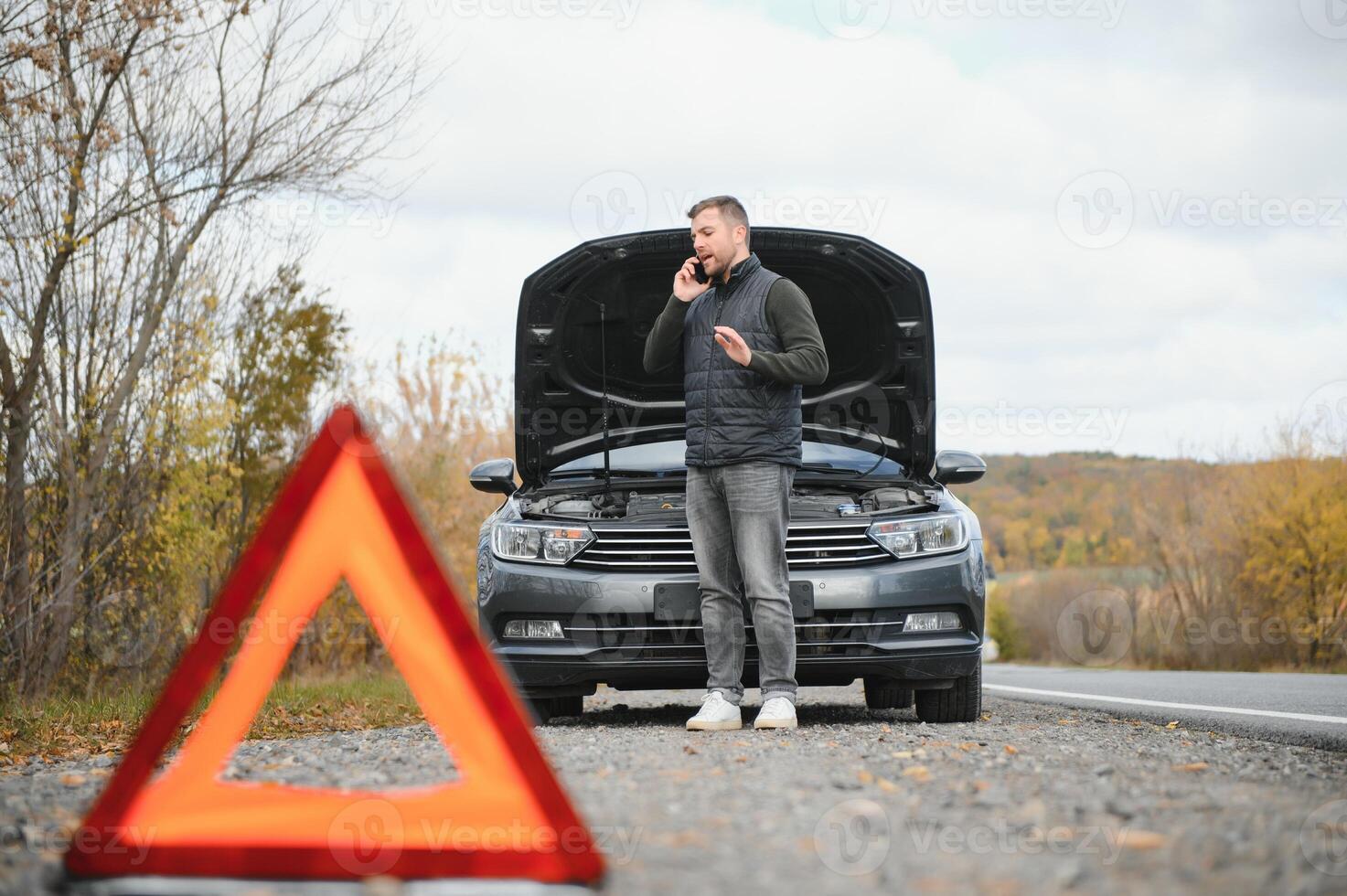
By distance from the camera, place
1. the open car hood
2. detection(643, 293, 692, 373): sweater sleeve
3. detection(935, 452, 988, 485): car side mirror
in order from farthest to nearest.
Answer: detection(935, 452, 988, 485): car side mirror → the open car hood → detection(643, 293, 692, 373): sweater sleeve

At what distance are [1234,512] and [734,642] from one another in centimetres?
2937

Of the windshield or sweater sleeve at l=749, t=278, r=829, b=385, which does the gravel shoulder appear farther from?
the windshield

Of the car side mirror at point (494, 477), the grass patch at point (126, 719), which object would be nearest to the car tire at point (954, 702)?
the car side mirror at point (494, 477)

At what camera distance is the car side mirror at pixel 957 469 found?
6305 millimetres

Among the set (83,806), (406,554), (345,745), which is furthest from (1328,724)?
(83,806)

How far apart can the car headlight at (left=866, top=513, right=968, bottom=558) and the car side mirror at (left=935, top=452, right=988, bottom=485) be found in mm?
641

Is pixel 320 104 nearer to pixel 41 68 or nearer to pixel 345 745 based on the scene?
pixel 41 68

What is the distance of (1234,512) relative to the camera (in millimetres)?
30781

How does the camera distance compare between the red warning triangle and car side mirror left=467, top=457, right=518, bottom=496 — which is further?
car side mirror left=467, top=457, right=518, bottom=496

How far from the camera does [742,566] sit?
17.3ft

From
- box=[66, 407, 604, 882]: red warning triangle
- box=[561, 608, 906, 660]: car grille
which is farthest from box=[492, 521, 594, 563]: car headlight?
box=[66, 407, 604, 882]: red warning triangle

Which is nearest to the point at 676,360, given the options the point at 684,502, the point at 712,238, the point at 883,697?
the point at 684,502

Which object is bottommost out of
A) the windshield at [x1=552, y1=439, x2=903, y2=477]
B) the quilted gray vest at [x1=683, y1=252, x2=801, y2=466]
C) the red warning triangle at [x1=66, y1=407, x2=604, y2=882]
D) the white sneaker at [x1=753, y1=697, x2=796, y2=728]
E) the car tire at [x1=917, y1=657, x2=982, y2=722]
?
the car tire at [x1=917, y1=657, x2=982, y2=722]

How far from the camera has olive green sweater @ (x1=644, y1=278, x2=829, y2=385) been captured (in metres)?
5.12
